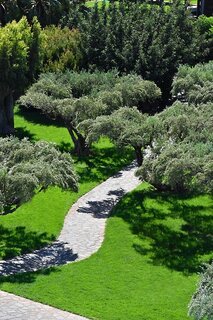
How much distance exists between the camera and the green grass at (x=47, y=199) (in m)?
29.3

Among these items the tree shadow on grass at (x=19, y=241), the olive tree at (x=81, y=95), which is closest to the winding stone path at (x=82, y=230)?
the tree shadow on grass at (x=19, y=241)

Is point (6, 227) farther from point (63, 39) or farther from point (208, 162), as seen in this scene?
point (63, 39)

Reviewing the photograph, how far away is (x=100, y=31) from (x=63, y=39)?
98.3 inches

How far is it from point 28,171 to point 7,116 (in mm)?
16775

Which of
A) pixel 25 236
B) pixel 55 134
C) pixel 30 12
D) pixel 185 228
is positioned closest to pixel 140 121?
pixel 185 228

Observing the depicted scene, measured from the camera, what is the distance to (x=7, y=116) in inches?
1695

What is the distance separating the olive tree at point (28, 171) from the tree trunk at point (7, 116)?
13502 millimetres

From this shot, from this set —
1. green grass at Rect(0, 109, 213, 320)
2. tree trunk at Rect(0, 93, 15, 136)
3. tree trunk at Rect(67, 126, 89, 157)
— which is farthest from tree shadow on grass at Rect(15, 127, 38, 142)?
green grass at Rect(0, 109, 213, 320)

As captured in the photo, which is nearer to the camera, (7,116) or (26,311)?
(26,311)

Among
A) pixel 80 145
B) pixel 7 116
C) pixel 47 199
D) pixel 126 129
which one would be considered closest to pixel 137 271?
pixel 126 129

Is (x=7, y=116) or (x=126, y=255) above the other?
(x=7, y=116)

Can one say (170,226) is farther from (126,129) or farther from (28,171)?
(28,171)

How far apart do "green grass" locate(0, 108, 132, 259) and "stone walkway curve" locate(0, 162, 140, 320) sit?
0.44 metres

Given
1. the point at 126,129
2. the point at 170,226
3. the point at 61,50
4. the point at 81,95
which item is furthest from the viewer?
the point at 61,50
